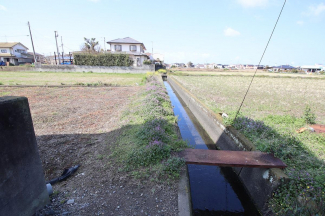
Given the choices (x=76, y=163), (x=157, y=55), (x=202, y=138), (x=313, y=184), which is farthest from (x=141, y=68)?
(x=157, y=55)

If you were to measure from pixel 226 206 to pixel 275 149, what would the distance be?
5.18 ft

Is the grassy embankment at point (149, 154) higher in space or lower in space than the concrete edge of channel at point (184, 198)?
higher

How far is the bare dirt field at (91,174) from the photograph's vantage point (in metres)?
2.49

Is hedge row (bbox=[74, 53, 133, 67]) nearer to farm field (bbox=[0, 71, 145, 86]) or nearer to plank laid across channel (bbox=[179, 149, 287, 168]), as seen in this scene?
farm field (bbox=[0, 71, 145, 86])

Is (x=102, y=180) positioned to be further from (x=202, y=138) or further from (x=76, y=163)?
(x=202, y=138)

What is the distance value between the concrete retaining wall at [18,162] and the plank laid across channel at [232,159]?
8.22ft

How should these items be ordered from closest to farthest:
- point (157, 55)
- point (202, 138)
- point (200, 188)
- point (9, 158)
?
point (9, 158), point (200, 188), point (202, 138), point (157, 55)

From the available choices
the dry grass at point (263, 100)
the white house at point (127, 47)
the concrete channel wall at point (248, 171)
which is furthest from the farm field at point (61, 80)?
the white house at point (127, 47)

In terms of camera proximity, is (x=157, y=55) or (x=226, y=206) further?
(x=157, y=55)

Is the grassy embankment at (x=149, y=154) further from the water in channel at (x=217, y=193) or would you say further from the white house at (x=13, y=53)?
the white house at (x=13, y=53)

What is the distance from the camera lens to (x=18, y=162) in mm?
2051

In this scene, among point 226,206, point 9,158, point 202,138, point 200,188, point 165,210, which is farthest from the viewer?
point 202,138

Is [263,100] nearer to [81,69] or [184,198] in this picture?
[184,198]

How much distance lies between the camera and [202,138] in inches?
255
